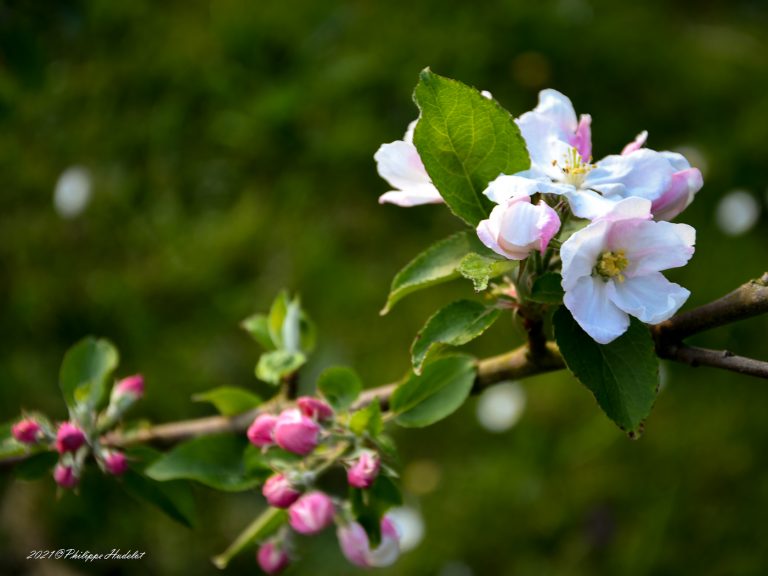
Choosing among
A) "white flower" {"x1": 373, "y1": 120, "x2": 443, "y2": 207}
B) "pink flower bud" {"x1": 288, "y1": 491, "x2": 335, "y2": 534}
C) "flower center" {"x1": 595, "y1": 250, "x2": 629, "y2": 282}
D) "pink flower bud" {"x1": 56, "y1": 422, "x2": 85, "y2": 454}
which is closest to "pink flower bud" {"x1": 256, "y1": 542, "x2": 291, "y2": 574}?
"pink flower bud" {"x1": 288, "y1": 491, "x2": 335, "y2": 534}

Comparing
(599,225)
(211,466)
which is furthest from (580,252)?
(211,466)

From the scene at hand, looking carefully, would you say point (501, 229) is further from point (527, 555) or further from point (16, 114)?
point (16, 114)

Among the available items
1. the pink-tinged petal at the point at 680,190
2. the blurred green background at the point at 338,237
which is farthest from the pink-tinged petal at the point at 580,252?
the blurred green background at the point at 338,237

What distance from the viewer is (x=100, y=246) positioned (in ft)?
8.39

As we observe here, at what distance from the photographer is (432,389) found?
118 cm

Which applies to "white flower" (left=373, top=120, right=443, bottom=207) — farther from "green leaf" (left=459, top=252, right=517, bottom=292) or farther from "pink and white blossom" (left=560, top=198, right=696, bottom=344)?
"pink and white blossom" (left=560, top=198, right=696, bottom=344)

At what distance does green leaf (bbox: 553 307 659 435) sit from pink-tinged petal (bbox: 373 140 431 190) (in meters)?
0.26

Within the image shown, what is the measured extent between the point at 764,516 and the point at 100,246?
78.7 inches

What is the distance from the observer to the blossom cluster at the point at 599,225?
2.91 ft

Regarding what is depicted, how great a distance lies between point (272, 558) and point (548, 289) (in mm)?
653

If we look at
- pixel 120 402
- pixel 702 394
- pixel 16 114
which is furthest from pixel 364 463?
pixel 16 114

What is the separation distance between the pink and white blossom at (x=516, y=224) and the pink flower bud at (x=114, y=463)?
64cm

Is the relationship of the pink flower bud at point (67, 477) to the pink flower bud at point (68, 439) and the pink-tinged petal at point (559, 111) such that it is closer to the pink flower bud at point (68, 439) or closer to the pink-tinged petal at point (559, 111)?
the pink flower bud at point (68, 439)

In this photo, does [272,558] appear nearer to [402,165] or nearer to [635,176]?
[402,165]
